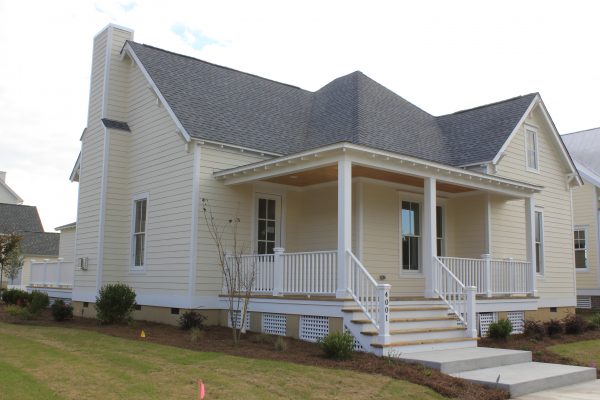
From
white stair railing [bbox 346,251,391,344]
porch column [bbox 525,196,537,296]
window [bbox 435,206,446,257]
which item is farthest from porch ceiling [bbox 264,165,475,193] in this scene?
white stair railing [bbox 346,251,391,344]

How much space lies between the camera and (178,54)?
18547 mm

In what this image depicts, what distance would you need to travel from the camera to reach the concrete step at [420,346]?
10.6 m

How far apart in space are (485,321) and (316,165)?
598cm

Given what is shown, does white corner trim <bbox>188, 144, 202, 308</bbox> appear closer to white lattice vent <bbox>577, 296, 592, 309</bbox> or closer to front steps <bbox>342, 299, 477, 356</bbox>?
front steps <bbox>342, 299, 477, 356</bbox>

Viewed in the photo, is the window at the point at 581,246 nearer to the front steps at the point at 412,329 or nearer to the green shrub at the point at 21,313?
the front steps at the point at 412,329

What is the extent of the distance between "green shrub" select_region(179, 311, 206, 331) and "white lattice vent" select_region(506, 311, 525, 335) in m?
7.66

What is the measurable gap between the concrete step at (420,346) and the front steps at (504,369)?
0.19 m

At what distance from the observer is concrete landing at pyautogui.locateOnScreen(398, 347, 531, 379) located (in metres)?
9.92

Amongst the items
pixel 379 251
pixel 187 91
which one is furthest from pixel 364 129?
pixel 187 91

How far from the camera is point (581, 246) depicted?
1045 inches

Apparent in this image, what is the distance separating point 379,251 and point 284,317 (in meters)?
3.69

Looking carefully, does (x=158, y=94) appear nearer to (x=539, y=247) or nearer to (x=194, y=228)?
(x=194, y=228)

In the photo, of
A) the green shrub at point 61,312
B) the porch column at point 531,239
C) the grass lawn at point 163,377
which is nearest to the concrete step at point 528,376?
the grass lawn at point 163,377

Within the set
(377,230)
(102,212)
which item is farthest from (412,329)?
(102,212)
